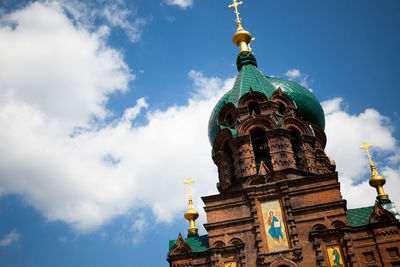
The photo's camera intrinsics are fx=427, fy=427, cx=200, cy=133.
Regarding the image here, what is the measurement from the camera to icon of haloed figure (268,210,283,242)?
17391mm

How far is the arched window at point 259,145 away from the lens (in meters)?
21.0

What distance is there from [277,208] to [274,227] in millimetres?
868

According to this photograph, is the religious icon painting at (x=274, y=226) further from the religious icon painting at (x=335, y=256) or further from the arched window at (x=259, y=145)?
the arched window at (x=259, y=145)

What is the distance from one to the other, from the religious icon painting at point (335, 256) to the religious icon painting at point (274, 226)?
5.40ft

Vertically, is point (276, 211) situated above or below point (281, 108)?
below

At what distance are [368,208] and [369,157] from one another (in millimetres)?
4762

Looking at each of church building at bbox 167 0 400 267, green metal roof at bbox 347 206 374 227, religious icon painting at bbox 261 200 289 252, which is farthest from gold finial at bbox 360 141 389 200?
religious icon painting at bbox 261 200 289 252

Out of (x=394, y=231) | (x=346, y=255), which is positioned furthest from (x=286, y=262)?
(x=394, y=231)

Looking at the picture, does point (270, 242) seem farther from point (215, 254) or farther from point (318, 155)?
point (318, 155)

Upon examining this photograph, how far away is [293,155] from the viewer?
2030cm

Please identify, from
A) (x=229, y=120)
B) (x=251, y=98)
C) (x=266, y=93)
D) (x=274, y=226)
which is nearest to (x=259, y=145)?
(x=229, y=120)

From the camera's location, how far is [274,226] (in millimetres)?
17625

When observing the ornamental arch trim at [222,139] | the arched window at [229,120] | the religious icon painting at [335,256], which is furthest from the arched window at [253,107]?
the religious icon painting at [335,256]

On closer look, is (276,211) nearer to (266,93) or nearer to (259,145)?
(259,145)
